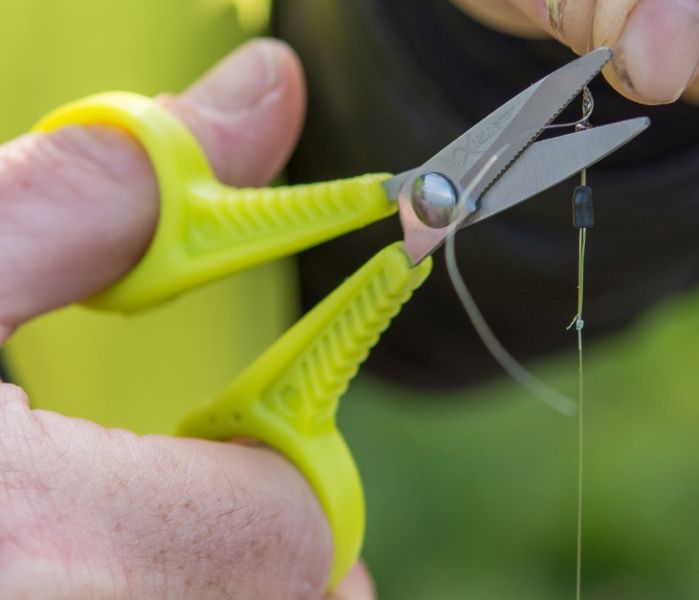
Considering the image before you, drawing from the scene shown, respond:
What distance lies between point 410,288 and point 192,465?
5.5 inches

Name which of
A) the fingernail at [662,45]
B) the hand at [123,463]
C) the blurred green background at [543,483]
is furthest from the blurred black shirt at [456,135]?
the blurred green background at [543,483]

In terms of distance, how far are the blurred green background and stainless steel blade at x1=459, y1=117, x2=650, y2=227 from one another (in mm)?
763

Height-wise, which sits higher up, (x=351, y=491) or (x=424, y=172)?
(x=424, y=172)

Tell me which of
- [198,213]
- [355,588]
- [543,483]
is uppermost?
[198,213]

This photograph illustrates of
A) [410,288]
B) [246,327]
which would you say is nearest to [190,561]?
[410,288]

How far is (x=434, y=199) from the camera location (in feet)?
1.64


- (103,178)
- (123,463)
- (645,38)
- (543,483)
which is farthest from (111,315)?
(543,483)

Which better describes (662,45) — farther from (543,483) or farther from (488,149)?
(543,483)

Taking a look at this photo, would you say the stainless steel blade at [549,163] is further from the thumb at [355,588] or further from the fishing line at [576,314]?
the thumb at [355,588]

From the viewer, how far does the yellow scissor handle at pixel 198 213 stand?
0.53m

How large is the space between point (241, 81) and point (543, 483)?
93 cm

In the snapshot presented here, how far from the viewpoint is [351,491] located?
0.55m

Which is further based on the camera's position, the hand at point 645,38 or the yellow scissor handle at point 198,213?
the yellow scissor handle at point 198,213

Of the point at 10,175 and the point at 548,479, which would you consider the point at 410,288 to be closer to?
the point at 10,175
